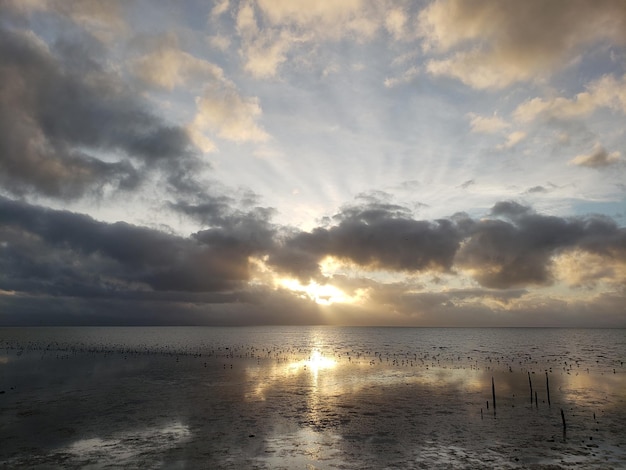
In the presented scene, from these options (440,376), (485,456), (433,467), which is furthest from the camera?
(440,376)

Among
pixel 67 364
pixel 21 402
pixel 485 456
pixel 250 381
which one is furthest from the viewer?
pixel 67 364

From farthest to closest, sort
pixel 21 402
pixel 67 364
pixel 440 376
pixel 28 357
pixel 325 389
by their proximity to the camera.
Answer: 1. pixel 28 357
2. pixel 67 364
3. pixel 440 376
4. pixel 325 389
5. pixel 21 402

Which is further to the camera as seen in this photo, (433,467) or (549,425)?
(549,425)

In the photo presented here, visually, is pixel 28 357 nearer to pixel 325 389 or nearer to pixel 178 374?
pixel 178 374

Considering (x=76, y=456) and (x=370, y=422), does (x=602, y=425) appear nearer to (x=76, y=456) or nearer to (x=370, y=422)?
(x=370, y=422)

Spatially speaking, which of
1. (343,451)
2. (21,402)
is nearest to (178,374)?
(21,402)

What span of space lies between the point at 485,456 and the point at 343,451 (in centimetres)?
1312

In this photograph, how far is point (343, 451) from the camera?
3759 cm

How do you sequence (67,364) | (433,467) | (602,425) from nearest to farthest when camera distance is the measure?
(433,467)
(602,425)
(67,364)

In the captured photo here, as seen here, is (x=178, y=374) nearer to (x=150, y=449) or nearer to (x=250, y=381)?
(x=250, y=381)

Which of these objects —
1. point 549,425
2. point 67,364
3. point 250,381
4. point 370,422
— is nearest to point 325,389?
point 250,381

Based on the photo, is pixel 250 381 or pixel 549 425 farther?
pixel 250 381

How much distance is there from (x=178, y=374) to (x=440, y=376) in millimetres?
59043

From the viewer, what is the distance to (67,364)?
344 ft
